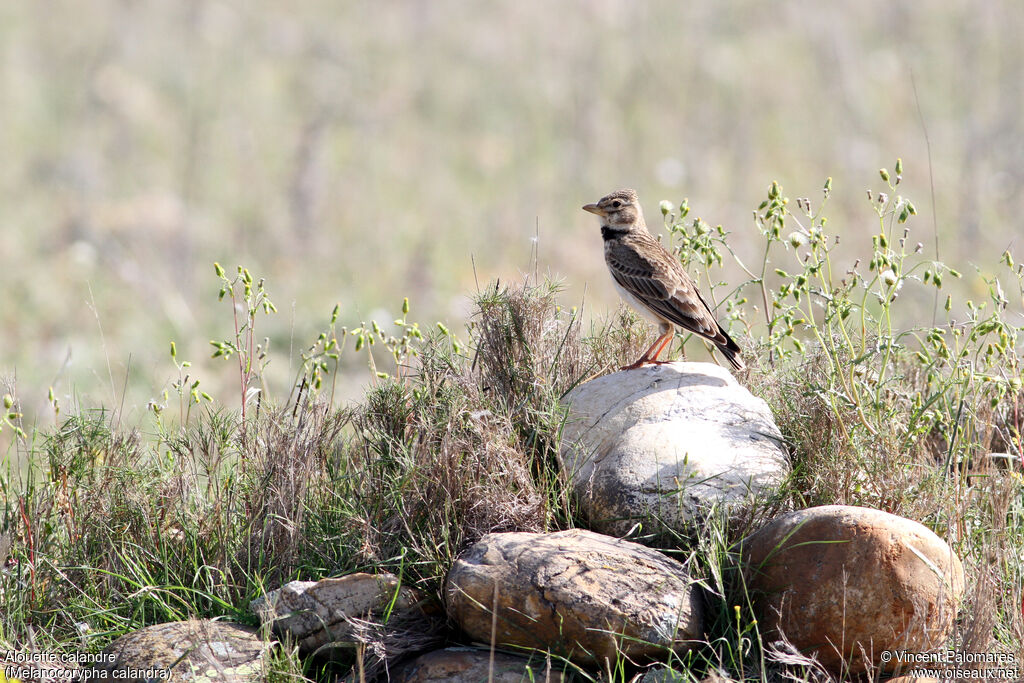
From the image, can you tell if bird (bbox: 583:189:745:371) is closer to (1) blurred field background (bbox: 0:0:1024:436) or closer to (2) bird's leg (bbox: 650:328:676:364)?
(2) bird's leg (bbox: 650:328:676:364)

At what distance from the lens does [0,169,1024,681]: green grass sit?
14.1 ft

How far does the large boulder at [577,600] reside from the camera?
378 cm

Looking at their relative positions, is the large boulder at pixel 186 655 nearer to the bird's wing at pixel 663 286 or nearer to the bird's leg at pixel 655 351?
the bird's leg at pixel 655 351

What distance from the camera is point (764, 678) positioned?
3.60m

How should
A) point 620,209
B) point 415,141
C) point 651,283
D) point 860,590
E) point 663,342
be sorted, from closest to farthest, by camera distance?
point 860,590 < point 663,342 < point 651,283 < point 620,209 < point 415,141

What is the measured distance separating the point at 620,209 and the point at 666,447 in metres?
2.26

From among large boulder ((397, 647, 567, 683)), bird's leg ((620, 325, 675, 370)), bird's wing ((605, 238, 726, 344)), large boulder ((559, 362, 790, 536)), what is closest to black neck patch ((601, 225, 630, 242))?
bird's wing ((605, 238, 726, 344))

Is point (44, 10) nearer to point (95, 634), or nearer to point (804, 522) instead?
point (95, 634)

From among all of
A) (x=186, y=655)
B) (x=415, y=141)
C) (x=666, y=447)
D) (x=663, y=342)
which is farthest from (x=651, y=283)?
(x=415, y=141)

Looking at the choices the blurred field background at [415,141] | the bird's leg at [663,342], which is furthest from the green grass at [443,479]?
the blurred field background at [415,141]

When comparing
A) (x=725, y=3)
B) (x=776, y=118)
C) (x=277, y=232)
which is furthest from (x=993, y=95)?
(x=277, y=232)

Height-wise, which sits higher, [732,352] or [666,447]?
[732,352]

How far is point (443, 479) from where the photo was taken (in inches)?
172

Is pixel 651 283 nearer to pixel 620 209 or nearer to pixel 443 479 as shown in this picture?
pixel 620 209
